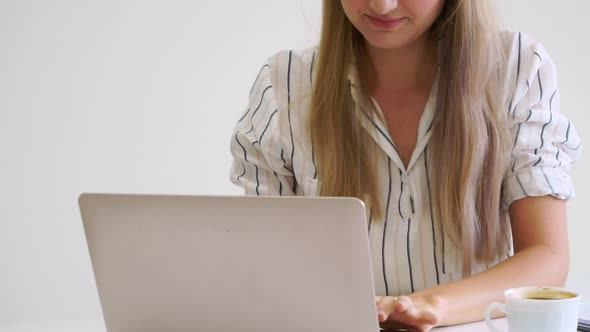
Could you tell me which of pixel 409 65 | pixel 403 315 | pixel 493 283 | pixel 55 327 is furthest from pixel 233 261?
pixel 55 327

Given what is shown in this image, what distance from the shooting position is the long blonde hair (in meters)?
1.51

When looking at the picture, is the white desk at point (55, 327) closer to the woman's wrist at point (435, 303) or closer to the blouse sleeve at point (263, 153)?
the blouse sleeve at point (263, 153)

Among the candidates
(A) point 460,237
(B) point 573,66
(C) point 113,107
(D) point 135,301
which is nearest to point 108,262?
(D) point 135,301

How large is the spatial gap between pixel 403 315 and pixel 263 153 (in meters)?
0.59

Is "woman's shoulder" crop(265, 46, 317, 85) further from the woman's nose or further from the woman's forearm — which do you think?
the woman's forearm

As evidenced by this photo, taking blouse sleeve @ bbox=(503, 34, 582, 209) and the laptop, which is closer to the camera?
the laptop

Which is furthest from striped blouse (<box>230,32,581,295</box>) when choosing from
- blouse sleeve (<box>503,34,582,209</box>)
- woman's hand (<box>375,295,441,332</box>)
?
woman's hand (<box>375,295,441,332</box>)

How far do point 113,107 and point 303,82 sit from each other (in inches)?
50.3

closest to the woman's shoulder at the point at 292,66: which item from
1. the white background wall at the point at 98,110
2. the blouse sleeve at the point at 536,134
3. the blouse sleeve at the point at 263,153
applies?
the blouse sleeve at the point at 263,153

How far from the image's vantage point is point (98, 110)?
2834mm

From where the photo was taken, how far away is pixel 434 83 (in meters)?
1.60

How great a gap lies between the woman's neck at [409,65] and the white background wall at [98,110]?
1.17m

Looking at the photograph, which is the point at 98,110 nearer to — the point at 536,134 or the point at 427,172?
the point at 427,172

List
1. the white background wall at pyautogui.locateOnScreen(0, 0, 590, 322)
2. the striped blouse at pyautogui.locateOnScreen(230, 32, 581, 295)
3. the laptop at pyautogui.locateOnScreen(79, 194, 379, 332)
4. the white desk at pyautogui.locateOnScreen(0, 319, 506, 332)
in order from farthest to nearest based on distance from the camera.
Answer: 1. the white background wall at pyautogui.locateOnScreen(0, 0, 590, 322)
2. the white desk at pyautogui.locateOnScreen(0, 319, 506, 332)
3. the striped blouse at pyautogui.locateOnScreen(230, 32, 581, 295)
4. the laptop at pyautogui.locateOnScreen(79, 194, 379, 332)
